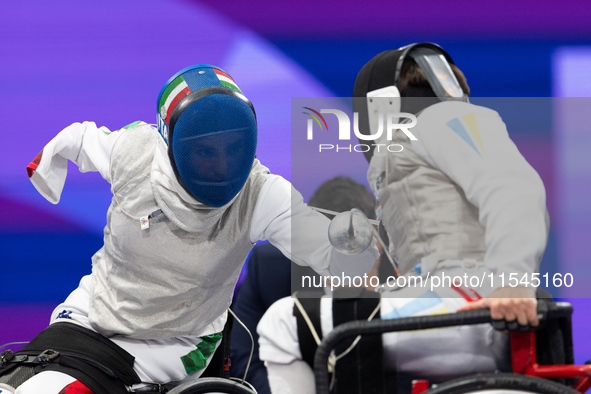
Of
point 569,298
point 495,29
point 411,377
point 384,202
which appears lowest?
point 411,377

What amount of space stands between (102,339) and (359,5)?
1.66m

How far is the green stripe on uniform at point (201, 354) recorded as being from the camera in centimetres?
178

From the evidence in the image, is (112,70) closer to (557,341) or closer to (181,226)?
(181,226)

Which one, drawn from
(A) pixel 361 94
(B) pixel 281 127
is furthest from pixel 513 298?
(B) pixel 281 127

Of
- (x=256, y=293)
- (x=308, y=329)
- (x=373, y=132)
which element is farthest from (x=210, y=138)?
Result: (x=256, y=293)

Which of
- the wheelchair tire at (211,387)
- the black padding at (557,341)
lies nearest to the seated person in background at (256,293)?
the wheelchair tire at (211,387)

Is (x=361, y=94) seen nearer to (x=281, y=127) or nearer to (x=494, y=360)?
(x=494, y=360)

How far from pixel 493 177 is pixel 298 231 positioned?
0.59 m

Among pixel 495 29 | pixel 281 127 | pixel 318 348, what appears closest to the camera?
pixel 318 348

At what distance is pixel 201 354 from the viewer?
5.94ft

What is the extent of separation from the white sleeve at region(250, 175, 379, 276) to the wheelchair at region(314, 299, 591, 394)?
0.76 ft

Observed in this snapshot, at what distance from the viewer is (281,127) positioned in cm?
255

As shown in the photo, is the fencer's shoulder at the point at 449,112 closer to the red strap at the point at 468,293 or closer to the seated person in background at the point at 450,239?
the seated person in background at the point at 450,239

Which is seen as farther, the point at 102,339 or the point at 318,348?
the point at 102,339
